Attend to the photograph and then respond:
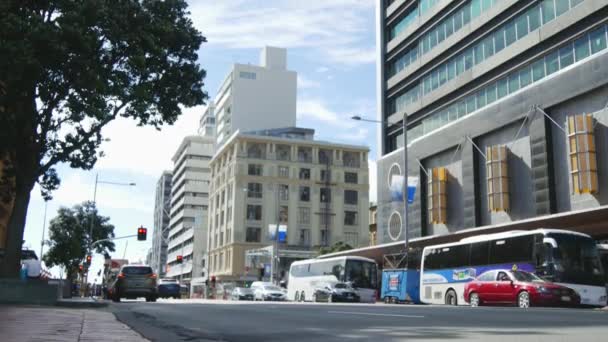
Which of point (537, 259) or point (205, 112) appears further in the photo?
point (205, 112)

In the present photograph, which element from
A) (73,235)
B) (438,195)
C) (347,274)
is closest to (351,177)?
(73,235)

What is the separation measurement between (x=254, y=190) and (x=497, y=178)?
6009 cm

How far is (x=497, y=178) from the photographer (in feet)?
121

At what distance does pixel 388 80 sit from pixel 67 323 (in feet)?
159

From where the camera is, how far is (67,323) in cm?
1048

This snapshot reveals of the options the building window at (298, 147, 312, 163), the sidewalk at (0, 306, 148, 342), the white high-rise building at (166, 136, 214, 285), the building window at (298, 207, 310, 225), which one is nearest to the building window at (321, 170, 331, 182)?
the building window at (298, 147, 312, 163)

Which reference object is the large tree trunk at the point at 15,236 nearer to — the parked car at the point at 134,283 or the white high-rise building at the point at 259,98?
the parked car at the point at 134,283

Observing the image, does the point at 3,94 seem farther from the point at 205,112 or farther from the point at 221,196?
the point at 205,112

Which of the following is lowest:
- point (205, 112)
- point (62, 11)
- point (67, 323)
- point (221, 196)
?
point (67, 323)

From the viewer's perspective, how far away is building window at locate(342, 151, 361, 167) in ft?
329

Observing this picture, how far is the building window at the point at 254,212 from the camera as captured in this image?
92.6 m

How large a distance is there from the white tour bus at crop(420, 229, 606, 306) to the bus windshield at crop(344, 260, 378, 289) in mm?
8581

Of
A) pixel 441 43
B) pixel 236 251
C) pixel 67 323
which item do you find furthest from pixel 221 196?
pixel 67 323

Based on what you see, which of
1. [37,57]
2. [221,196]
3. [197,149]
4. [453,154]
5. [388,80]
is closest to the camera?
[37,57]
